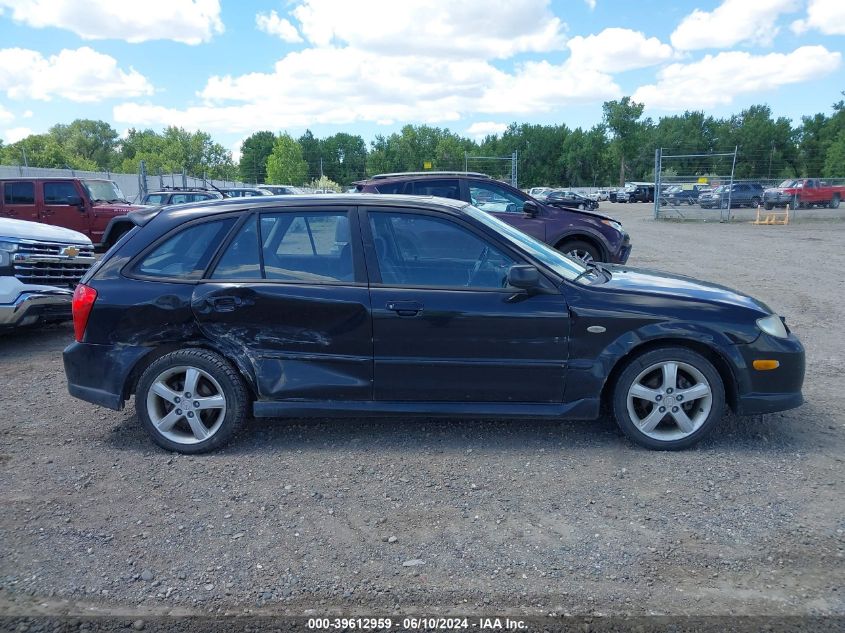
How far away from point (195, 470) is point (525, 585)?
2245 mm

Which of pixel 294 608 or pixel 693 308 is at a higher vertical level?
pixel 693 308

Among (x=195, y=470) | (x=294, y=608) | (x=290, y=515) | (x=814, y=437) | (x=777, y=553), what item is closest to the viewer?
(x=294, y=608)

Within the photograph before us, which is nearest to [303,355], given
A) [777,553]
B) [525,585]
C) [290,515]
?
[290,515]

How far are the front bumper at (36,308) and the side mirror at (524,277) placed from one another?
17.3 ft

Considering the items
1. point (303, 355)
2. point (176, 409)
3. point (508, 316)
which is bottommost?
point (176, 409)

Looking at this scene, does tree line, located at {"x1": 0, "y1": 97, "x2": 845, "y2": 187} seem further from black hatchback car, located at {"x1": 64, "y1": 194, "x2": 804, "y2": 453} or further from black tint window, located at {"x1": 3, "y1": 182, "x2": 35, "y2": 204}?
black hatchback car, located at {"x1": 64, "y1": 194, "x2": 804, "y2": 453}

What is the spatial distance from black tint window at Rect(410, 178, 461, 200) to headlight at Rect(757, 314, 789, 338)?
6173 millimetres

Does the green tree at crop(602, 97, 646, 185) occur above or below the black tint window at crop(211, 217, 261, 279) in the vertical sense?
above

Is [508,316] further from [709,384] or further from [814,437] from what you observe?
[814,437]

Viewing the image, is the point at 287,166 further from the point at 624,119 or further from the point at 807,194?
the point at 624,119

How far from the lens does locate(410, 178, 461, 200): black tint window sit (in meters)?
10.2

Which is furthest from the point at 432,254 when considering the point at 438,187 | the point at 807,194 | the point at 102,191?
the point at 807,194

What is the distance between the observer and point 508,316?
14.3 feet

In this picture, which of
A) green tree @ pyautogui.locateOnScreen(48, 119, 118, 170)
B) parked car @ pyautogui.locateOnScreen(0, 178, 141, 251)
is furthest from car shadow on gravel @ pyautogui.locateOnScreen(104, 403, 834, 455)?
green tree @ pyautogui.locateOnScreen(48, 119, 118, 170)
